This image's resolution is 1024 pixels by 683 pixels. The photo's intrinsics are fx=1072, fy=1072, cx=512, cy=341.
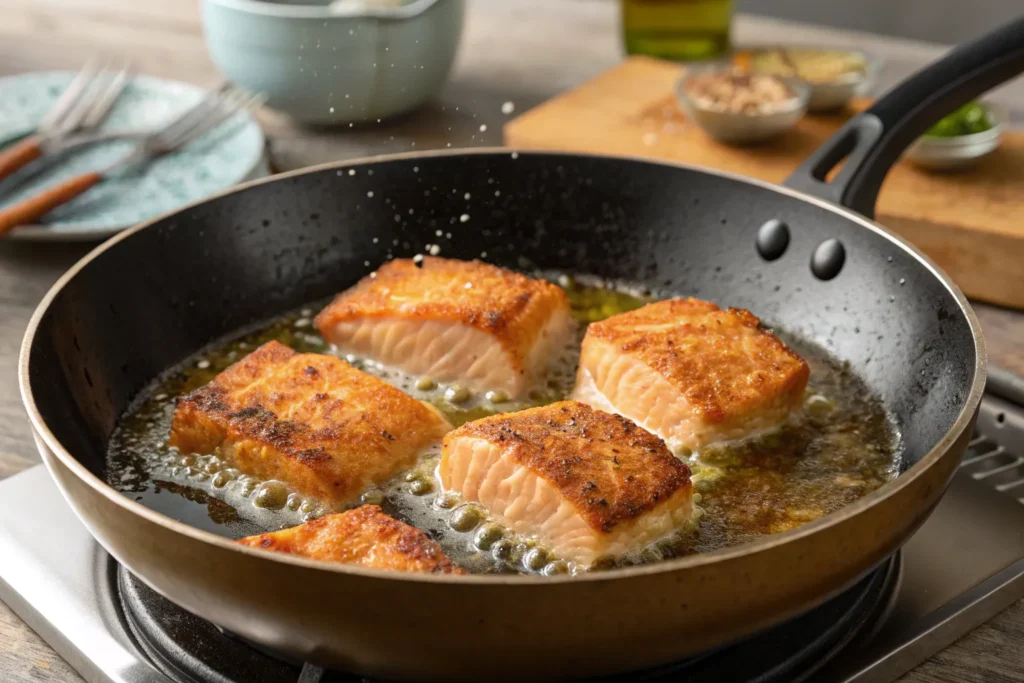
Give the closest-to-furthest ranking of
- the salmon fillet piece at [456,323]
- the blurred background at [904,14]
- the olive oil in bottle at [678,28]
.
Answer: the salmon fillet piece at [456,323], the olive oil in bottle at [678,28], the blurred background at [904,14]

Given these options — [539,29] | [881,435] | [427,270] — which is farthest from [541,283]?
[539,29]

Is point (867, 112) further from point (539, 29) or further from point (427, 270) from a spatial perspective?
point (539, 29)

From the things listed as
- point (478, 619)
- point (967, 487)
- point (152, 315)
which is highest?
point (478, 619)

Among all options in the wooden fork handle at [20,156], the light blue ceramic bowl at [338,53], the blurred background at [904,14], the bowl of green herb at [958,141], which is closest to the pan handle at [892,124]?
the bowl of green herb at [958,141]

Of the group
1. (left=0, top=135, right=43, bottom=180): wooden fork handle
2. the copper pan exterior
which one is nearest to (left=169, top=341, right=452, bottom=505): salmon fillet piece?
the copper pan exterior

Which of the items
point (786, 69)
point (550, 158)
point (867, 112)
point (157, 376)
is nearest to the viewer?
point (157, 376)

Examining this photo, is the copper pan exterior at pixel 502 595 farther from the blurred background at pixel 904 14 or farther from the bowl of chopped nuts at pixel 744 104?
the blurred background at pixel 904 14
